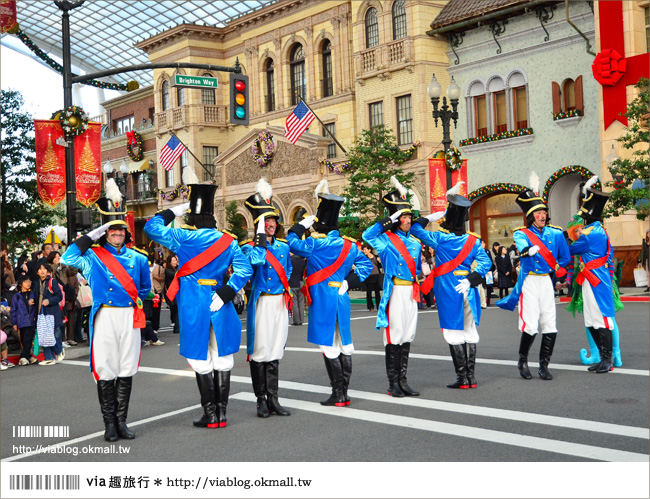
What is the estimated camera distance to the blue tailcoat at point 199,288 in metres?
7.41

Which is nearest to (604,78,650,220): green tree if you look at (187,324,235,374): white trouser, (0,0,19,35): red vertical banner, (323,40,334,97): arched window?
(0,0,19,35): red vertical banner

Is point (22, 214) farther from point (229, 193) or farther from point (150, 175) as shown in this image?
point (150, 175)

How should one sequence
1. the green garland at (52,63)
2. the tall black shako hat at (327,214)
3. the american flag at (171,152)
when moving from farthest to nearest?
1. the american flag at (171,152)
2. the green garland at (52,63)
3. the tall black shako hat at (327,214)

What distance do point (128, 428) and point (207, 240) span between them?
1.90 metres

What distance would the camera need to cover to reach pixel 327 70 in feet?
118

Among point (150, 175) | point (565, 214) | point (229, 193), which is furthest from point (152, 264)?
point (150, 175)

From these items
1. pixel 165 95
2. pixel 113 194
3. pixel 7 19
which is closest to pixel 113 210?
pixel 113 194

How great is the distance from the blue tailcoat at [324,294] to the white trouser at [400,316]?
602 mm

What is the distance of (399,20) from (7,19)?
18.5 metres

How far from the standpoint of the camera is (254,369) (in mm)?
7957

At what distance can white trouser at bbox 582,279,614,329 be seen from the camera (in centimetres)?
995

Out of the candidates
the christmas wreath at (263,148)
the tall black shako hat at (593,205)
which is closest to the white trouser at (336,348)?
the tall black shako hat at (593,205)

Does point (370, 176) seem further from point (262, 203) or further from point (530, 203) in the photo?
point (262, 203)

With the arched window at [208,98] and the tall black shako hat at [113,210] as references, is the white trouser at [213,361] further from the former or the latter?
the arched window at [208,98]
